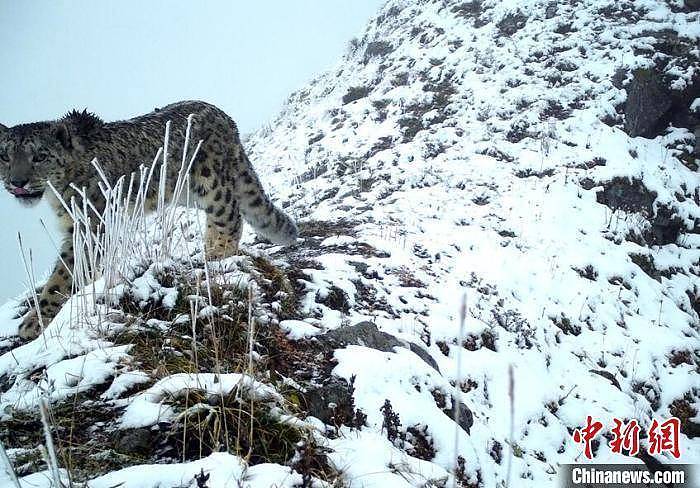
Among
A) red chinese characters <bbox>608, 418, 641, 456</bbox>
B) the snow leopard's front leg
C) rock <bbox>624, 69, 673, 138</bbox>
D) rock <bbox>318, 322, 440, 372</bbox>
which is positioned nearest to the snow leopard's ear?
the snow leopard's front leg

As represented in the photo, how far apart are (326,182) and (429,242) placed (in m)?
4.33

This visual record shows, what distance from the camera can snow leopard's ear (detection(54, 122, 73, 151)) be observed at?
427cm

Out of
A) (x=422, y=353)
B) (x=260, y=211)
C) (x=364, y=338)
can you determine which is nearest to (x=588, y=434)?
(x=422, y=353)

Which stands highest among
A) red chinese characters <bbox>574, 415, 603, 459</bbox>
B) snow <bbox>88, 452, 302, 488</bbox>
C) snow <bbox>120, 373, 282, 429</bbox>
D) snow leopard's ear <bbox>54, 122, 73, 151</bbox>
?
snow leopard's ear <bbox>54, 122, 73, 151</bbox>

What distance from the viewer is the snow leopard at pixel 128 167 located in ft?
13.4

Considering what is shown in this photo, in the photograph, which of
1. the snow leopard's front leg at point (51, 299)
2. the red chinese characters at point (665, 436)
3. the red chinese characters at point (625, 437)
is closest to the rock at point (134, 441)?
the snow leopard's front leg at point (51, 299)

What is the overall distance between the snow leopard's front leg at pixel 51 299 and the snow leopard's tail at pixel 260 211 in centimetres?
197

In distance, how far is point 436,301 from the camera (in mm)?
5609

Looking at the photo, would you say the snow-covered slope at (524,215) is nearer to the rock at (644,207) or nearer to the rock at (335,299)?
the rock at (644,207)

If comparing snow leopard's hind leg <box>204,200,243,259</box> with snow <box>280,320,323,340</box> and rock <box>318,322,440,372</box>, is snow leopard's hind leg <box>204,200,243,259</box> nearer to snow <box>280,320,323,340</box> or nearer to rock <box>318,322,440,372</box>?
snow <box>280,320,323,340</box>

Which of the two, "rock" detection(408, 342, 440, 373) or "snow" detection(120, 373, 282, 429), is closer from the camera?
"snow" detection(120, 373, 282, 429)

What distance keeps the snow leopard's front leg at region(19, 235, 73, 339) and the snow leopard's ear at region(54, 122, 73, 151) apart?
92cm

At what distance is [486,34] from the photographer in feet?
49.2

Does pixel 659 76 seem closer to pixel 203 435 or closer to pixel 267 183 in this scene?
pixel 267 183
